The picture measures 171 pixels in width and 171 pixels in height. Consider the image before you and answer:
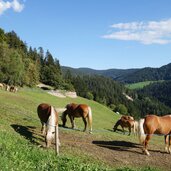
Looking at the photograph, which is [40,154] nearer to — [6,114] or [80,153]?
[80,153]

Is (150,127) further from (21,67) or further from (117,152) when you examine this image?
(21,67)

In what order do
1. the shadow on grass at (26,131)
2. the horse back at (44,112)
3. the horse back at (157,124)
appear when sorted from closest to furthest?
the shadow on grass at (26,131)
the horse back at (157,124)
the horse back at (44,112)

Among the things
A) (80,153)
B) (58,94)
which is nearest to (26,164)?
(80,153)

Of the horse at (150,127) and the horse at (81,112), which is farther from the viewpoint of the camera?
the horse at (81,112)

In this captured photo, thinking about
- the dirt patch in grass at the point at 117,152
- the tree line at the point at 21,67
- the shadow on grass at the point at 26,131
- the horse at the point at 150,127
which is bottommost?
the dirt patch in grass at the point at 117,152

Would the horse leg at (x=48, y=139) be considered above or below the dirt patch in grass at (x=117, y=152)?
above

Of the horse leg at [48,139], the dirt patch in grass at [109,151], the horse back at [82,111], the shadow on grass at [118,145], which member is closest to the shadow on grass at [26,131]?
the dirt patch in grass at [109,151]

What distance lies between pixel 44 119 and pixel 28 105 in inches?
767

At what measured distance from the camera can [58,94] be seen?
81.2 metres

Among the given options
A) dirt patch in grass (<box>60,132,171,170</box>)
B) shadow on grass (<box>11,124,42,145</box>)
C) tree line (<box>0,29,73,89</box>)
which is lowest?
dirt patch in grass (<box>60,132,171,170</box>)

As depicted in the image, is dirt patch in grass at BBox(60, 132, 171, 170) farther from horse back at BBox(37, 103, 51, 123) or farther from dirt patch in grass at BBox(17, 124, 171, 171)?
horse back at BBox(37, 103, 51, 123)

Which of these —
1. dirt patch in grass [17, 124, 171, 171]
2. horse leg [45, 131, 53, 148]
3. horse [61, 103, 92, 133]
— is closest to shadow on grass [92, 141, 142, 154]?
dirt patch in grass [17, 124, 171, 171]

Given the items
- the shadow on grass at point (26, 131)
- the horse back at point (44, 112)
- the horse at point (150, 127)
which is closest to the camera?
the shadow on grass at point (26, 131)

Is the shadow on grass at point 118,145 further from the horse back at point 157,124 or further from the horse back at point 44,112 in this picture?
the horse back at point 44,112
